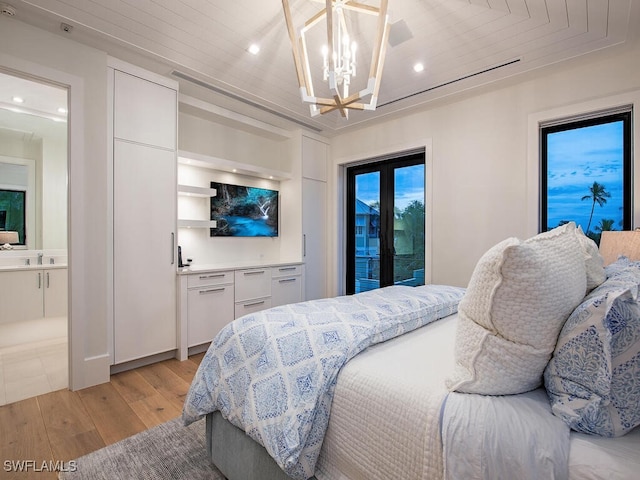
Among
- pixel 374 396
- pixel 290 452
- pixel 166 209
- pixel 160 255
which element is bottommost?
pixel 290 452

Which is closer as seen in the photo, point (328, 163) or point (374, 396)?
point (374, 396)

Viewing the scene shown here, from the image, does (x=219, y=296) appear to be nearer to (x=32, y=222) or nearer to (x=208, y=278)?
(x=208, y=278)

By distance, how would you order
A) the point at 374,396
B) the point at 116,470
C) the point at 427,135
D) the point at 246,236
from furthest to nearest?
the point at 246,236
the point at 427,135
the point at 116,470
the point at 374,396

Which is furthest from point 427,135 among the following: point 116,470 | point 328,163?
point 116,470

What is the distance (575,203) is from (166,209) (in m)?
3.82

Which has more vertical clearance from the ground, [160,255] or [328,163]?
[328,163]

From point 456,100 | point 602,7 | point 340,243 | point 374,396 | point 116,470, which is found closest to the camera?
point 374,396

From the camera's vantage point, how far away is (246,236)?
4.12m

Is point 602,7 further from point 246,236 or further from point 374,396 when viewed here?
point 246,236

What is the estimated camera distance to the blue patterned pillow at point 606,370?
2.39 feet

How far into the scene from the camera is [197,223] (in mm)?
3385

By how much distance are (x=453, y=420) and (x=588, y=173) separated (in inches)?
123

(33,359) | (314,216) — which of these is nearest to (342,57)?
(314,216)

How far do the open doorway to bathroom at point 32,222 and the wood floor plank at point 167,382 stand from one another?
100 centimetres
